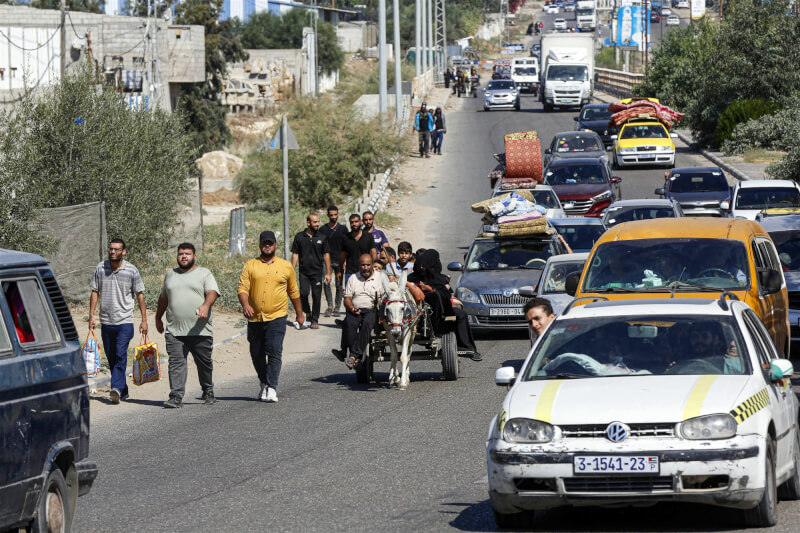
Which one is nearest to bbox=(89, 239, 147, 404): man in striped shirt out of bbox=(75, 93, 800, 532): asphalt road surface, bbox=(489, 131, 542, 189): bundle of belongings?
bbox=(75, 93, 800, 532): asphalt road surface

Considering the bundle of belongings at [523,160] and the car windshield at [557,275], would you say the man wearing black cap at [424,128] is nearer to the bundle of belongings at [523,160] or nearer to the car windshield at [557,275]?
the bundle of belongings at [523,160]

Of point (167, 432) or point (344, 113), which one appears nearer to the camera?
point (167, 432)

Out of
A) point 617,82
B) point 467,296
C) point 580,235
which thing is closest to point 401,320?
point 467,296

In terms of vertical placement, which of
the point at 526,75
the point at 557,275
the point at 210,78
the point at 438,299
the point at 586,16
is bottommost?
the point at 557,275

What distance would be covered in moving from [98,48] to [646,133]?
21593mm

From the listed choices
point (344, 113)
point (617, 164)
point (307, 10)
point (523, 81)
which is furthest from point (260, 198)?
point (307, 10)

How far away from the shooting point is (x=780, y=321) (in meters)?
13.8

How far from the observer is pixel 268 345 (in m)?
14.7

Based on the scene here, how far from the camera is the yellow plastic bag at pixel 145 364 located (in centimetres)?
1477

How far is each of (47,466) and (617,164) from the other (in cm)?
4117

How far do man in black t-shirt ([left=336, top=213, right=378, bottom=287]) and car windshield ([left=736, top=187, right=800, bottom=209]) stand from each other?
11.0 metres

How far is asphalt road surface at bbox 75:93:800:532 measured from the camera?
28.6ft

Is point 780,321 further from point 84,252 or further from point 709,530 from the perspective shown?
point 84,252

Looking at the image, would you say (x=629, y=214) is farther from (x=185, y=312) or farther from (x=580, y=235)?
(x=185, y=312)
